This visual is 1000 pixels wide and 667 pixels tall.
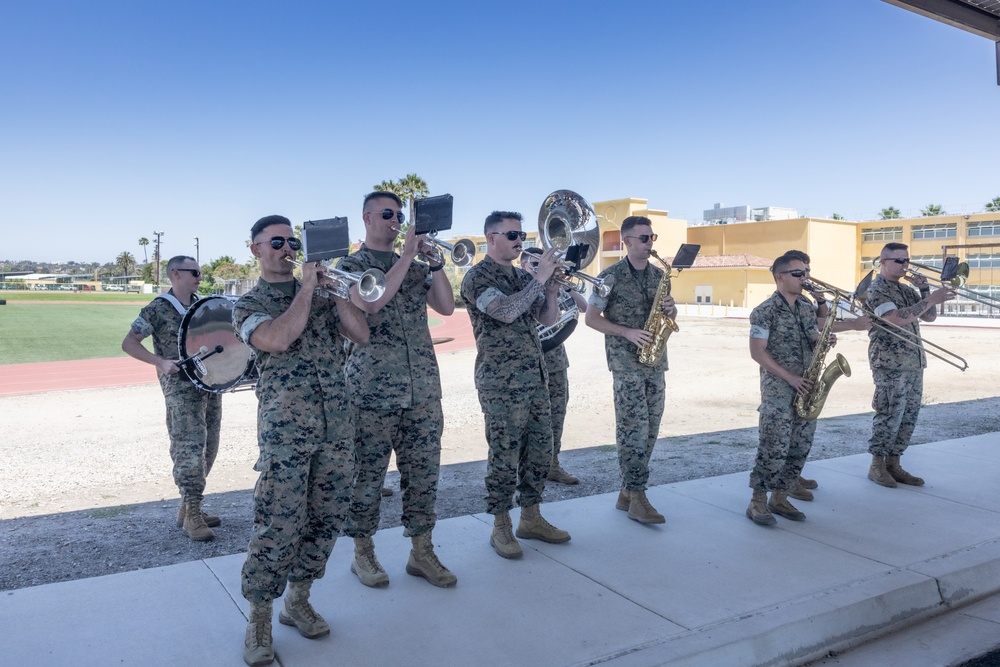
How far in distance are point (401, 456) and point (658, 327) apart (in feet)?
7.30

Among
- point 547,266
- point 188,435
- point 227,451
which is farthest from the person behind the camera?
point 227,451

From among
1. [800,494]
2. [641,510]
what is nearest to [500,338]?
[641,510]

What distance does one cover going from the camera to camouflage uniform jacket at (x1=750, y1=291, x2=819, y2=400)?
568 cm

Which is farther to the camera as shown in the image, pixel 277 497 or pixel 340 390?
pixel 340 390

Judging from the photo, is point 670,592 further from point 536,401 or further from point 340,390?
point 340,390

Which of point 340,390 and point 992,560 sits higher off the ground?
point 340,390

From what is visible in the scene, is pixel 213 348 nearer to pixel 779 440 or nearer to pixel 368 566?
pixel 368 566

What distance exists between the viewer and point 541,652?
369cm

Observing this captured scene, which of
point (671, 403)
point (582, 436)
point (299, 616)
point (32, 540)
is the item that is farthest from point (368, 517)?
point (671, 403)

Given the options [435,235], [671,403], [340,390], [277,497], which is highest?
[435,235]

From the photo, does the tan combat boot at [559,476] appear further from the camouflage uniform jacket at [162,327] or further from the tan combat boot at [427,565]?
the camouflage uniform jacket at [162,327]

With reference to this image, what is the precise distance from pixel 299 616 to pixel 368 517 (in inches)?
30.0

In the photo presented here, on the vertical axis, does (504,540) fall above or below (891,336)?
below

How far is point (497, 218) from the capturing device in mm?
4812
